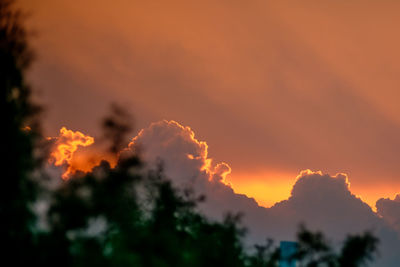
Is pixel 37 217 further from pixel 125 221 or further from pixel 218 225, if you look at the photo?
pixel 218 225

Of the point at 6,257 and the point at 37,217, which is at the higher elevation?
the point at 37,217

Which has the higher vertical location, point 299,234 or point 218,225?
point 218,225

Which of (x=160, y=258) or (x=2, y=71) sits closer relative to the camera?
(x=2, y=71)

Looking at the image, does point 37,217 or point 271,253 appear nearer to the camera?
point 37,217

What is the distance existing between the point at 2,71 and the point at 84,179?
16.7 ft

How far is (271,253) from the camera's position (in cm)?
4559

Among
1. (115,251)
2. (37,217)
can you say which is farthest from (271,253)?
(37,217)

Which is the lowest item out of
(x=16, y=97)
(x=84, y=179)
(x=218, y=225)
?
(x=84, y=179)

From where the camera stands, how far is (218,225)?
47281 mm

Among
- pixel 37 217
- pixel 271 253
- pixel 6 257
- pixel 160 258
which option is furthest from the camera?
pixel 271 253

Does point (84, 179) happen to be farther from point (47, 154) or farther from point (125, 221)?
point (125, 221)

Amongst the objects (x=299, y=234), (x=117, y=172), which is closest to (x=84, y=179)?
(x=117, y=172)

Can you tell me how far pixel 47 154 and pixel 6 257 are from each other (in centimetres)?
431

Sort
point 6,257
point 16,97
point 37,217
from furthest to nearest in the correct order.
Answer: point 16,97, point 37,217, point 6,257
